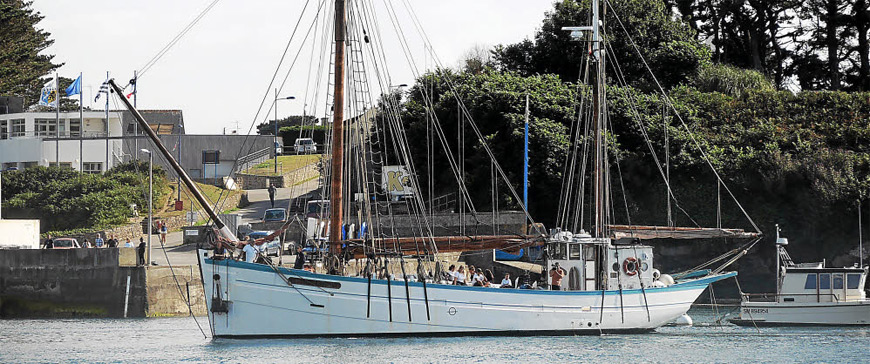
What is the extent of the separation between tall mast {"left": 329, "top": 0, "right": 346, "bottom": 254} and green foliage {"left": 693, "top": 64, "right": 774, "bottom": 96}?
1386 inches

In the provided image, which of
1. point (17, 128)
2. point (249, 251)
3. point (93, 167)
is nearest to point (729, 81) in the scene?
point (249, 251)

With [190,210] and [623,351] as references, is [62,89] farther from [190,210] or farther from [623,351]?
[623,351]

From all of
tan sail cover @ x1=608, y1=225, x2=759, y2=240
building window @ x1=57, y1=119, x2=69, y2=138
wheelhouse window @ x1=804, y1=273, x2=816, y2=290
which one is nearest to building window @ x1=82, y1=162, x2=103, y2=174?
building window @ x1=57, y1=119, x2=69, y2=138

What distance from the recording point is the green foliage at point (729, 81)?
212 ft

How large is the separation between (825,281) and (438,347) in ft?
53.6

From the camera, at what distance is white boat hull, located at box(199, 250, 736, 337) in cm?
3219

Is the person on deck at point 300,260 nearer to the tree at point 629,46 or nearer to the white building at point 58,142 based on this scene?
the tree at point 629,46

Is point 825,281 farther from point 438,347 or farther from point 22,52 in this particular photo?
point 22,52

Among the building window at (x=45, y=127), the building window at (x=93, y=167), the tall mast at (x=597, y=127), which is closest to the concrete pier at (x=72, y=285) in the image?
the tall mast at (x=597, y=127)

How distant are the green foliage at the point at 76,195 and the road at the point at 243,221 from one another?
3868mm

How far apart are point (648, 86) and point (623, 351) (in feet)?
113

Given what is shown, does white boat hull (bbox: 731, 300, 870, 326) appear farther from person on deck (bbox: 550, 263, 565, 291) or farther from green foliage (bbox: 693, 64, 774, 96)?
green foliage (bbox: 693, 64, 774, 96)

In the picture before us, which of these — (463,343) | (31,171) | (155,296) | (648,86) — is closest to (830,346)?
(463,343)

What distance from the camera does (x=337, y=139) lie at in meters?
33.8
